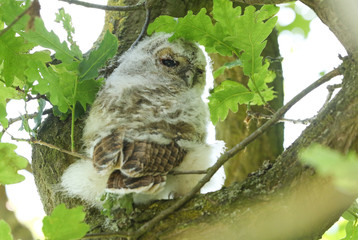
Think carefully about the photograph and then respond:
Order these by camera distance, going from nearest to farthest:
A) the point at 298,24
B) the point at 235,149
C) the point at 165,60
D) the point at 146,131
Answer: the point at 235,149 → the point at 146,131 → the point at 165,60 → the point at 298,24

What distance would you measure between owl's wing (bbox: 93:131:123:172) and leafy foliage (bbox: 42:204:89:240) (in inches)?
10.9

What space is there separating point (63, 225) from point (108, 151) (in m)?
0.36

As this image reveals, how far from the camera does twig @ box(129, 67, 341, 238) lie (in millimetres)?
1296

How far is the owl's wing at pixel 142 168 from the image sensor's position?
1.39 metres

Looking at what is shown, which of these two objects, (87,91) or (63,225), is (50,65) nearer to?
(87,91)

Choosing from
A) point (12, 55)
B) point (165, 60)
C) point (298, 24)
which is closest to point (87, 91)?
point (12, 55)

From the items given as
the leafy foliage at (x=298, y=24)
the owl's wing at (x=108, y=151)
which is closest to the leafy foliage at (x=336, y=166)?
the owl's wing at (x=108, y=151)

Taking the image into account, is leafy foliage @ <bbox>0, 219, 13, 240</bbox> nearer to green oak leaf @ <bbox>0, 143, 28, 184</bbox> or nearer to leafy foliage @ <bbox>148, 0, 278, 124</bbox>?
green oak leaf @ <bbox>0, 143, 28, 184</bbox>

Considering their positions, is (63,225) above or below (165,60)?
below

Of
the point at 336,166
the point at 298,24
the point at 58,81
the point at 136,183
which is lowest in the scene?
the point at 336,166

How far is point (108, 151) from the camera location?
58.4 inches

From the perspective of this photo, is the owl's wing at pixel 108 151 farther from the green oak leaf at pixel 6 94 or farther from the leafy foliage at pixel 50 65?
the green oak leaf at pixel 6 94

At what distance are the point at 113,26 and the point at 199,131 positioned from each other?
0.89m

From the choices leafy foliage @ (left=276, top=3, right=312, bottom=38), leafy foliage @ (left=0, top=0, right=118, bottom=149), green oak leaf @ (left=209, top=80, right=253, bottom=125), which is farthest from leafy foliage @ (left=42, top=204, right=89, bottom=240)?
leafy foliage @ (left=276, top=3, right=312, bottom=38)
